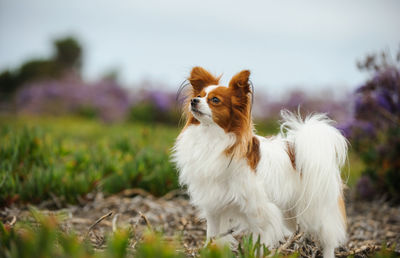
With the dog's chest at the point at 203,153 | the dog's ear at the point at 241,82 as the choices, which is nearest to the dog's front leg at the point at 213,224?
the dog's chest at the point at 203,153

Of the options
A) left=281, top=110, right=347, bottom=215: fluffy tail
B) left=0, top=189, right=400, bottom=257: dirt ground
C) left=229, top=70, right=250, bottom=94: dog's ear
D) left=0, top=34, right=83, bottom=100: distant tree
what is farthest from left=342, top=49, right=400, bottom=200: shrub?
left=0, top=34, right=83, bottom=100: distant tree

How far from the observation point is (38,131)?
5176 millimetres

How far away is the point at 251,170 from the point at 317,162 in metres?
0.49

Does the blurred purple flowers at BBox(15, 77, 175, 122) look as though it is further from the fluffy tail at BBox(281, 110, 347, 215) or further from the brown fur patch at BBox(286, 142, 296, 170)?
the fluffy tail at BBox(281, 110, 347, 215)

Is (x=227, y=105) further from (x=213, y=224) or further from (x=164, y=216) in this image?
(x=164, y=216)

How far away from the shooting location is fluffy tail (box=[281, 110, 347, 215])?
2.54m

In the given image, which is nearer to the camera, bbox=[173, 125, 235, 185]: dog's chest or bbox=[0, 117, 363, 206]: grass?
bbox=[173, 125, 235, 185]: dog's chest

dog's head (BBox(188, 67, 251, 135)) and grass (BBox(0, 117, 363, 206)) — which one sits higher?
dog's head (BBox(188, 67, 251, 135))

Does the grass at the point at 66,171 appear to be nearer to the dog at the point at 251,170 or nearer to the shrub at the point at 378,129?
the dog at the point at 251,170

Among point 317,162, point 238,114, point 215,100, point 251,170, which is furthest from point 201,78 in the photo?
point 317,162

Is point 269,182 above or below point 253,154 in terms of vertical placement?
below

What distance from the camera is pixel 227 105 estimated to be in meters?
2.54

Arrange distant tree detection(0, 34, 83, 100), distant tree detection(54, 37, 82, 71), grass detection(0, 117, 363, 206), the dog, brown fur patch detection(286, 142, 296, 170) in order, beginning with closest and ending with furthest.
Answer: the dog → brown fur patch detection(286, 142, 296, 170) → grass detection(0, 117, 363, 206) → distant tree detection(0, 34, 83, 100) → distant tree detection(54, 37, 82, 71)

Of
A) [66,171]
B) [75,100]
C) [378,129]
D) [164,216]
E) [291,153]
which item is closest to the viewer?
[291,153]
